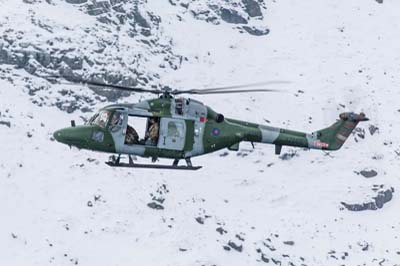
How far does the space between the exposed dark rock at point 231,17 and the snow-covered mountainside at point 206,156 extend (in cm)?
16

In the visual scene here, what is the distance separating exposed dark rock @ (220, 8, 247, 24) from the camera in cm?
9600

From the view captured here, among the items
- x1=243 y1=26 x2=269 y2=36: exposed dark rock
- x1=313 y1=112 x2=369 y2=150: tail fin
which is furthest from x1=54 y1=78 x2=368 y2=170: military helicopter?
x1=243 y1=26 x2=269 y2=36: exposed dark rock

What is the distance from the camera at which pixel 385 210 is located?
7112 cm

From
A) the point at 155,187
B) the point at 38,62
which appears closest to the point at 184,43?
the point at 38,62

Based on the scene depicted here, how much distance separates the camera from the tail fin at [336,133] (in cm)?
4000

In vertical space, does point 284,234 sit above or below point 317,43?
below

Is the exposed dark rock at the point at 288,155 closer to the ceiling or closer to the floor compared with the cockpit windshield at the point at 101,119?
closer to the floor

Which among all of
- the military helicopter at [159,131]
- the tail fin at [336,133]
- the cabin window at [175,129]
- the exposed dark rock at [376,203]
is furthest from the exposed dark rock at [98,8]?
the cabin window at [175,129]

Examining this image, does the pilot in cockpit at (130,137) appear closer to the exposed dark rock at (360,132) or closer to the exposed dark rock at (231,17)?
the exposed dark rock at (360,132)

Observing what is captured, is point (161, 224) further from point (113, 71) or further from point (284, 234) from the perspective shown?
point (113, 71)

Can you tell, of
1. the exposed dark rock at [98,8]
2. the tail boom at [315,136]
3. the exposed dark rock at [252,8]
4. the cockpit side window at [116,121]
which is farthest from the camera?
the exposed dark rock at [252,8]

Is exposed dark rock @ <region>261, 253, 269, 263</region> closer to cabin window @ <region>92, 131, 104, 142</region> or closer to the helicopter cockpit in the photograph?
the helicopter cockpit

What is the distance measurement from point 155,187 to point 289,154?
39.2 ft

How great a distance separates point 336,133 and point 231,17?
2245 inches
